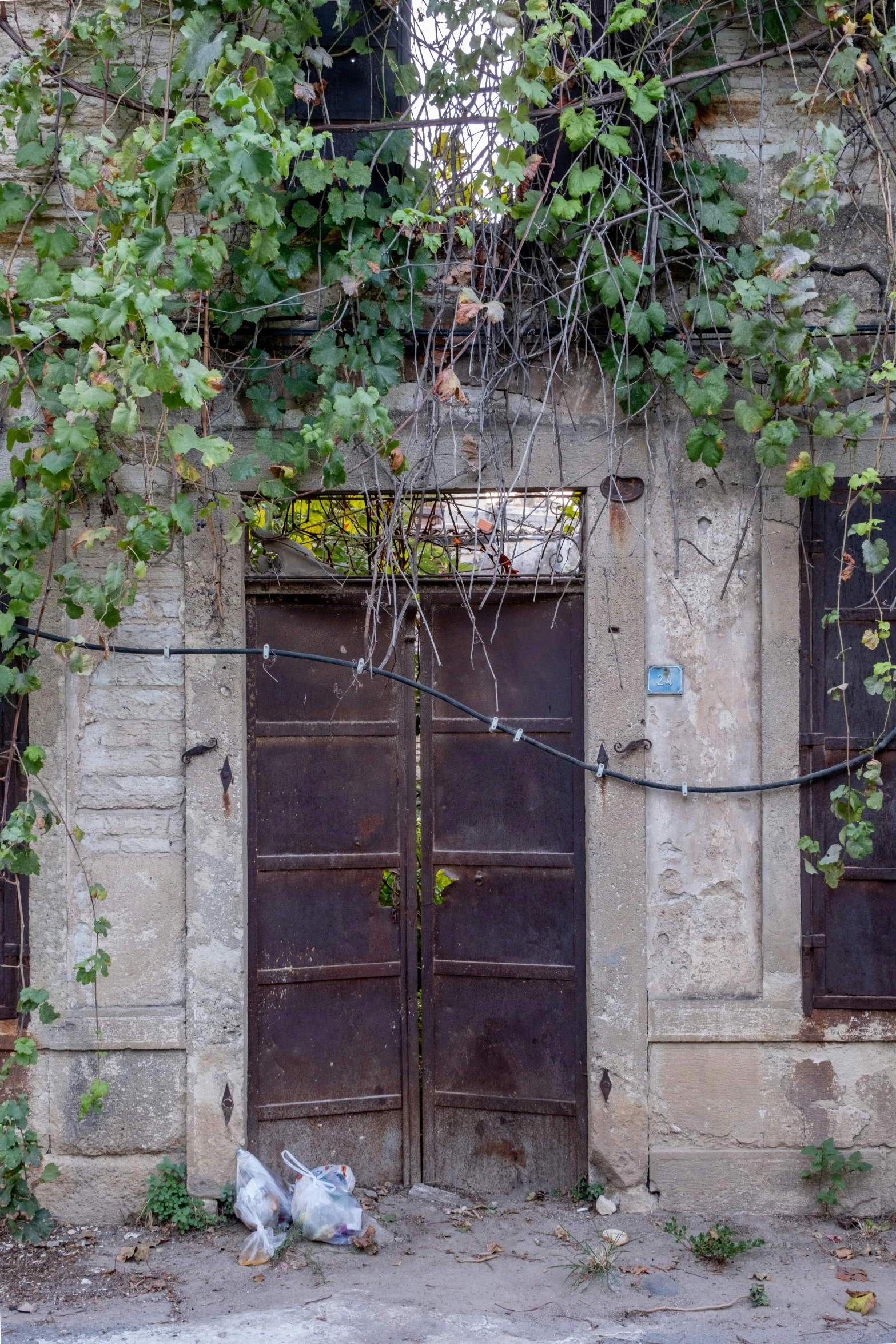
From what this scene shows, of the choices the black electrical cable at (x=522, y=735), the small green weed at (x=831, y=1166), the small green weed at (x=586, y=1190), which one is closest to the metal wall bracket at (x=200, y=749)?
the black electrical cable at (x=522, y=735)

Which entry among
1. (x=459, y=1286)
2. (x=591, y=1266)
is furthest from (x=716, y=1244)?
(x=459, y=1286)

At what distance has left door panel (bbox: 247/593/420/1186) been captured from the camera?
4023 mm

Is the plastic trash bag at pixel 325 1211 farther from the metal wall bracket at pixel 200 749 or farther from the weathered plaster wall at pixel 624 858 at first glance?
the metal wall bracket at pixel 200 749

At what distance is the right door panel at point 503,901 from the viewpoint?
4.04 metres

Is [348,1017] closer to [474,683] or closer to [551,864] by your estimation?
[551,864]

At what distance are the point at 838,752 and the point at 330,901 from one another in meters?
1.98

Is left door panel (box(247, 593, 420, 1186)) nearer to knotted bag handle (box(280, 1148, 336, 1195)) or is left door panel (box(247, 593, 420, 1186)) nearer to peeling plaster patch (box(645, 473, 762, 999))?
knotted bag handle (box(280, 1148, 336, 1195))

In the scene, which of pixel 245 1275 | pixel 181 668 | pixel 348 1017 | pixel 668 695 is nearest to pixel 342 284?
pixel 181 668

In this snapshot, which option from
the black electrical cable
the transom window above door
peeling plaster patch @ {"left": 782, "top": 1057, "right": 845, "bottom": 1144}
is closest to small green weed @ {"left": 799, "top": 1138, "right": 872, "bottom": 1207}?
peeling plaster patch @ {"left": 782, "top": 1057, "right": 845, "bottom": 1144}

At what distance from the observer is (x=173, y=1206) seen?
3.80 m

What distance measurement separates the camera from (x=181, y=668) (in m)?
3.92

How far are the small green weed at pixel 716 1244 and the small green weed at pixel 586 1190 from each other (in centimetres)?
29

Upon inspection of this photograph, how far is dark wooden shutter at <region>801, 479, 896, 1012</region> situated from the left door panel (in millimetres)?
1485

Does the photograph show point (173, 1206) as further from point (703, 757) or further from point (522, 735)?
point (703, 757)
